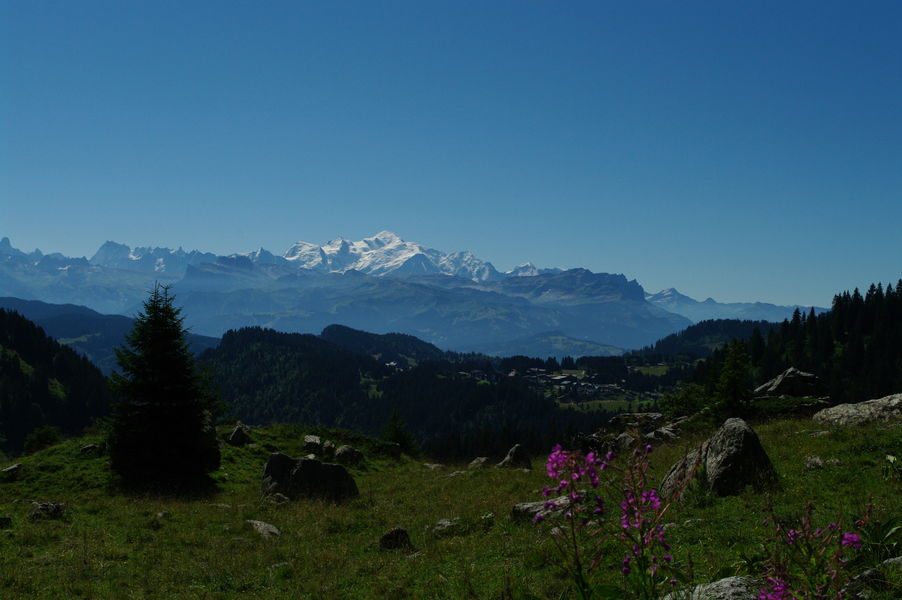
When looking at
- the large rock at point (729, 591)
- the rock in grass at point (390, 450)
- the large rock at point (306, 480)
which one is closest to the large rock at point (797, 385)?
the rock in grass at point (390, 450)

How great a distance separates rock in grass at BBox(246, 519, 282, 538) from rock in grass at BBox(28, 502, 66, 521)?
7.59 meters

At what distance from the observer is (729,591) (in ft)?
23.4

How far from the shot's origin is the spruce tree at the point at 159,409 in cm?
3030

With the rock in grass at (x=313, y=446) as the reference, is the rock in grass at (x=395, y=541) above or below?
above

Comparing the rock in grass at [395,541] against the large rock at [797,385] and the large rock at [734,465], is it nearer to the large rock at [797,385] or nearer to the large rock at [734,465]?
the large rock at [734,465]

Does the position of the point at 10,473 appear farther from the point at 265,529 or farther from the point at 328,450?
the point at 265,529

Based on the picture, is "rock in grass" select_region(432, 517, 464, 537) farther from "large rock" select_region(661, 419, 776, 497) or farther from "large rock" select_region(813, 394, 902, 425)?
"large rock" select_region(813, 394, 902, 425)

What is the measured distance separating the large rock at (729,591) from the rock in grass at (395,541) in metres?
10.3

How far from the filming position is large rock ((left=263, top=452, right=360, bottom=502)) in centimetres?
2681

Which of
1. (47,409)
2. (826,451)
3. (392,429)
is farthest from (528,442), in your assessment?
(47,409)

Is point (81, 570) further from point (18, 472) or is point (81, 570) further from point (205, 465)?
point (18, 472)

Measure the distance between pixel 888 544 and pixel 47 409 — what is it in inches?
8492

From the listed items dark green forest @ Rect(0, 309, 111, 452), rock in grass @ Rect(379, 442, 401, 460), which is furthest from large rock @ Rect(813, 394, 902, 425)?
dark green forest @ Rect(0, 309, 111, 452)

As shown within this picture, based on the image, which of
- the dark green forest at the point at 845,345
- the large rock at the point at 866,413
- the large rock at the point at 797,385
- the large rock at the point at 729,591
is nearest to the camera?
A: the large rock at the point at 729,591
